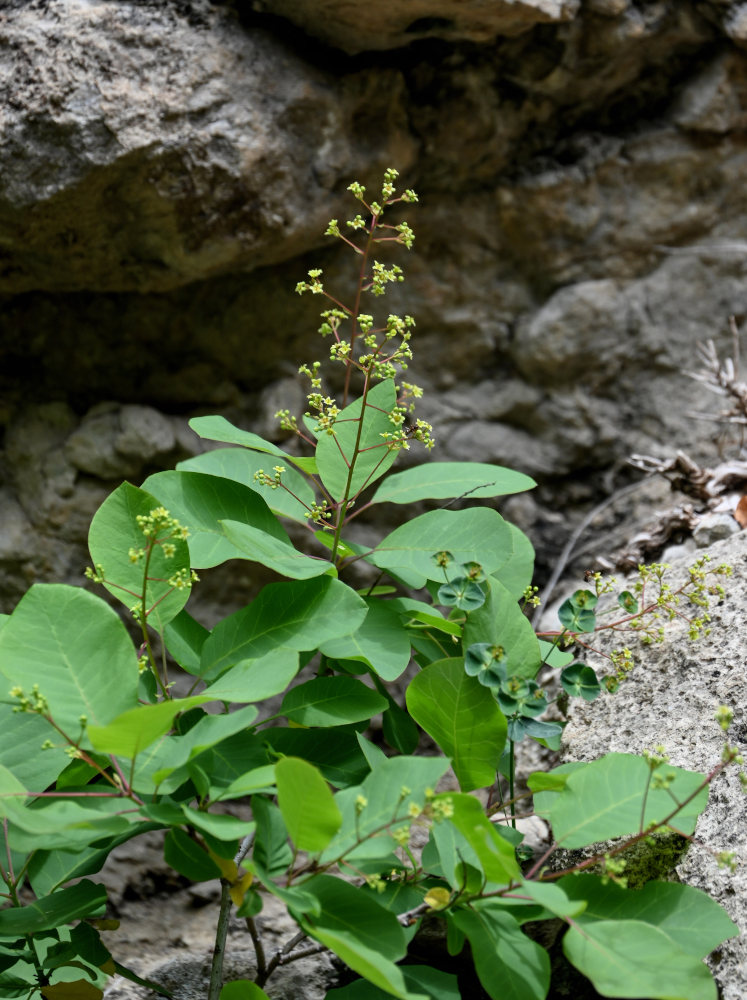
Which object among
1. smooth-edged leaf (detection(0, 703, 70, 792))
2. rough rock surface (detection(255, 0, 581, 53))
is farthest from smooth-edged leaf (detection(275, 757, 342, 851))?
rough rock surface (detection(255, 0, 581, 53))

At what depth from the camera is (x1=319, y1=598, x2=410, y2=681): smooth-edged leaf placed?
3.25ft

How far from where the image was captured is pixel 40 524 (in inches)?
80.5

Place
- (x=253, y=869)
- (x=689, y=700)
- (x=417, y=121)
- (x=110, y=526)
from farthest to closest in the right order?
(x=417, y=121), (x=689, y=700), (x=110, y=526), (x=253, y=869)

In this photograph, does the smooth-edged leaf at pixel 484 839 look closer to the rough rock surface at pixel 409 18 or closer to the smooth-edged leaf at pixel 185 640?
the smooth-edged leaf at pixel 185 640

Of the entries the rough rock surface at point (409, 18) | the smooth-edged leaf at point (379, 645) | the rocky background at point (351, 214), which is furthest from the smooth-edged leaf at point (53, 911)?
the rough rock surface at point (409, 18)

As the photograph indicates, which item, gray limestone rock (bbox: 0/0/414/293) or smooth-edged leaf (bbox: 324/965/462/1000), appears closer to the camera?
smooth-edged leaf (bbox: 324/965/462/1000)

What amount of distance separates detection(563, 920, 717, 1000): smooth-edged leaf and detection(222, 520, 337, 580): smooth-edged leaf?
45 centimetres

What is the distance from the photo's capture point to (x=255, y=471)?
120 centimetres

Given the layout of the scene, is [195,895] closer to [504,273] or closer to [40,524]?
[40,524]

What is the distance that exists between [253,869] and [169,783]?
0.12 metres

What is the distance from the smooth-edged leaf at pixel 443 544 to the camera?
105 centimetres

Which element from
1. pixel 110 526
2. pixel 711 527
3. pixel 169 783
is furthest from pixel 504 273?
pixel 169 783

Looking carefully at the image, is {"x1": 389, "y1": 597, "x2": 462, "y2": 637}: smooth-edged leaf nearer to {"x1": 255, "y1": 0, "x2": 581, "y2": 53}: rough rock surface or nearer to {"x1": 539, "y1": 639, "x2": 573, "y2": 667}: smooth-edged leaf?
{"x1": 539, "y1": 639, "x2": 573, "y2": 667}: smooth-edged leaf

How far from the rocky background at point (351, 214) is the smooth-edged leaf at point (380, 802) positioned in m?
1.30
